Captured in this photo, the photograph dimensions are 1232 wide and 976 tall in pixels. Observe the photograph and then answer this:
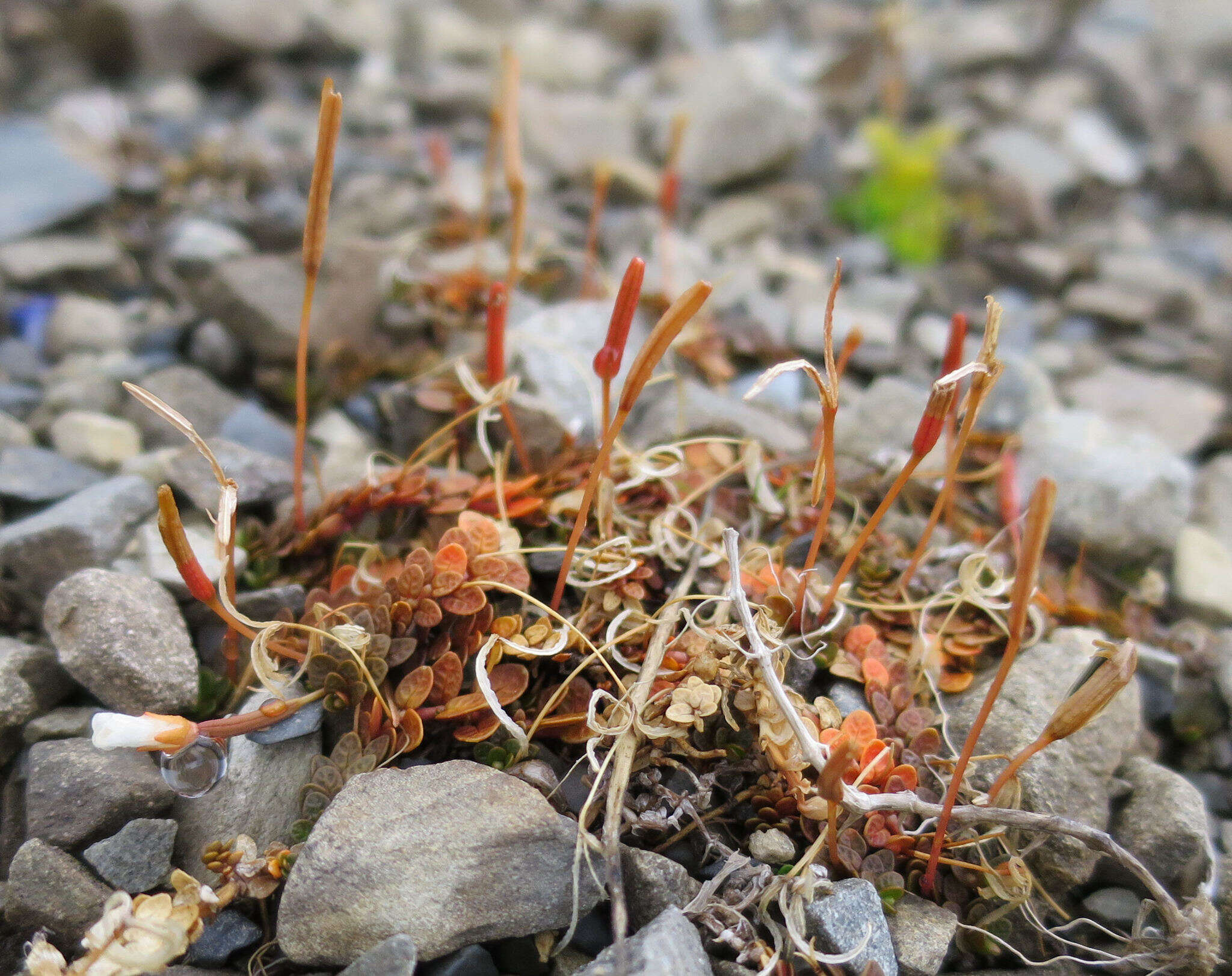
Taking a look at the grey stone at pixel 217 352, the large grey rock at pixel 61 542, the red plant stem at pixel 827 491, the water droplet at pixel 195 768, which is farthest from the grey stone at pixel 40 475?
the red plant stem at pixel 827 491

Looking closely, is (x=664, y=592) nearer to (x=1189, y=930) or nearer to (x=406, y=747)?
(x=406, y=747)

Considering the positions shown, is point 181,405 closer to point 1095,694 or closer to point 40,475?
point 40,475

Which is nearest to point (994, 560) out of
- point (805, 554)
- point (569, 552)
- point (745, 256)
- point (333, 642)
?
point (805, 554)

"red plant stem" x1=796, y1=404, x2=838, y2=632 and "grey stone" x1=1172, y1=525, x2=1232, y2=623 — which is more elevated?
"red plant stem" x1=796, y1=404, x2=838, y2=632

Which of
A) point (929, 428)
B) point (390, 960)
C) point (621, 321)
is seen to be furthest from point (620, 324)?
point (390, 960)

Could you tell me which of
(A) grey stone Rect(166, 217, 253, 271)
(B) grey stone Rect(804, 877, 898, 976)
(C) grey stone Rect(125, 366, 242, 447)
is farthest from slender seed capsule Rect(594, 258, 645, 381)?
(A) grey stone Rect(166, 217, 253, 271)

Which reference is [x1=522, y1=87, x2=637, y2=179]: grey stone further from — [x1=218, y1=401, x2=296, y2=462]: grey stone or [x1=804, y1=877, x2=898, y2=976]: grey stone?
A: [x1=804, y1=877, x2=898, y2=976]: grey stone

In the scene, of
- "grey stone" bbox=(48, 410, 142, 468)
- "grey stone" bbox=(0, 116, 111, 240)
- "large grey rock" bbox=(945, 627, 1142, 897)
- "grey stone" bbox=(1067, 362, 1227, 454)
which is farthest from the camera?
"grey stone" bbox=(0, 116, 111, 240)
